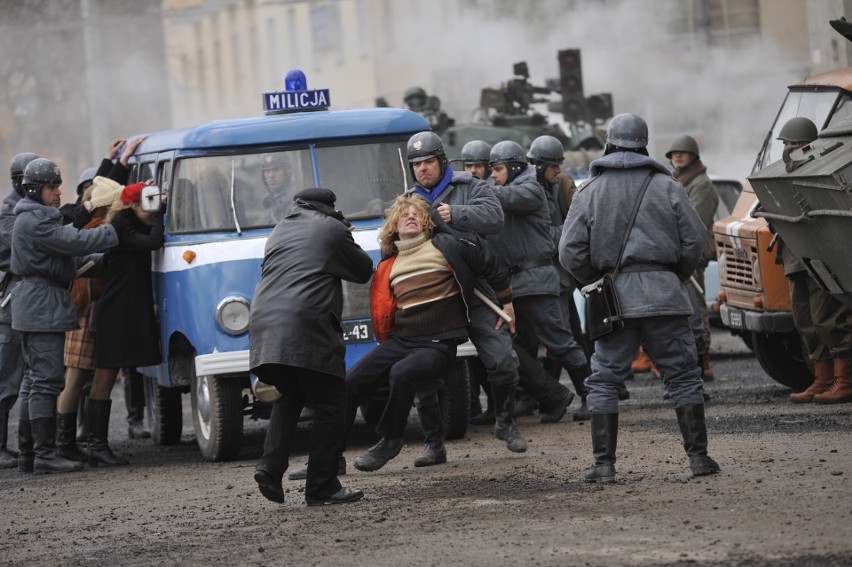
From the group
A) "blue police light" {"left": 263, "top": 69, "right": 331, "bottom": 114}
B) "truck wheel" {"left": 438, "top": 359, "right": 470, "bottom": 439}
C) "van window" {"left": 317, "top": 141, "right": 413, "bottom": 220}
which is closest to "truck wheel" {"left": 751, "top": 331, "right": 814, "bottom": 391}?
"truck wheel" {"left": 438, "top": 359, "right": 470, "bottom": 439}

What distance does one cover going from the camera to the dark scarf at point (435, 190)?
431 inches

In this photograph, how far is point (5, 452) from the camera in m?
13.1

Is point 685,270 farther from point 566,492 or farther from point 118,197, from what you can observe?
point 118,197

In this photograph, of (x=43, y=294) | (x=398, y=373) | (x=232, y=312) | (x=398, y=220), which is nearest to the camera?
(x=398, y=373)

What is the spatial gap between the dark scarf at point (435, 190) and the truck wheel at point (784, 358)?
4052 millimetres

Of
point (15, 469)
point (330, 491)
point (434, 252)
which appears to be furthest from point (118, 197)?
point (330, 491)

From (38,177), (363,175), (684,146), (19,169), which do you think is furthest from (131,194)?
(684,146)

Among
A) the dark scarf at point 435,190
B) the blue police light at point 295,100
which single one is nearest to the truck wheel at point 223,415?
the dark scarf at point 435,190

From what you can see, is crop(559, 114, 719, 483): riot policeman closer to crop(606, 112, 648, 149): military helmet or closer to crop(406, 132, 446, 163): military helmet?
crop(606, 112, 648, 149): military helmet

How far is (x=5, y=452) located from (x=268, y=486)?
171 inches

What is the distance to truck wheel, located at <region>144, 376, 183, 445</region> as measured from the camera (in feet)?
44.6

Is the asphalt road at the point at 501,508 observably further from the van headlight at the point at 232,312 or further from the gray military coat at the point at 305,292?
the van headlight at the point at 232,312

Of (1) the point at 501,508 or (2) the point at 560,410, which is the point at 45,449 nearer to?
(2) the point at 560,410

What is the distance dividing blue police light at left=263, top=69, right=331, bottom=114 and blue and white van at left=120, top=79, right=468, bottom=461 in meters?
0.46
